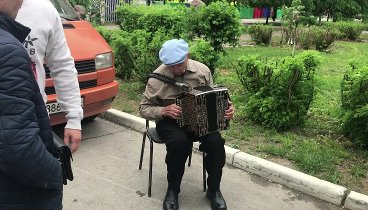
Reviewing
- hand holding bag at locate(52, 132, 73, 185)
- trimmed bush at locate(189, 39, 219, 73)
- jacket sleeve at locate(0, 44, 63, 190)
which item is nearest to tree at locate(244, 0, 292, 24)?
trimmed bush at locate(189, 39, 219, 73)

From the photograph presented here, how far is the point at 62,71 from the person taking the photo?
7.52 ft

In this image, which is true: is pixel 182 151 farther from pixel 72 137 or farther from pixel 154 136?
pixel 72 137

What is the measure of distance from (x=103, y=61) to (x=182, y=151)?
193 cm

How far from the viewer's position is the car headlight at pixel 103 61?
465 cm

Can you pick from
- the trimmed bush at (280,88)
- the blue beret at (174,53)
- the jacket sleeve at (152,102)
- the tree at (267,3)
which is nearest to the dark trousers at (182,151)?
the jacket sleeve at (152,102)

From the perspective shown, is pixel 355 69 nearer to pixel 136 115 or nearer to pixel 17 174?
pixel 136 115

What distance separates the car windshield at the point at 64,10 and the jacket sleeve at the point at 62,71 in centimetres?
301

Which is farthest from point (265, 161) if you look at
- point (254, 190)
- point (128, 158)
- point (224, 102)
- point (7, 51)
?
point (7, 51)

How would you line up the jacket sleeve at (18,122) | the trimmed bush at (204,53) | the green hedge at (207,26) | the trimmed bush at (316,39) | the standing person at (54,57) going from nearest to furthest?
the jacket sleeve at (18,122) < the standing person at (54,57) < the trimmed bush at (204,53) < the green hedge at (207,26) < the trimmed bush at (316,39)

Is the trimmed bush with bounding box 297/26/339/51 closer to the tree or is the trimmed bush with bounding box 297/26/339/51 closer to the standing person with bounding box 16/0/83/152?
the standing person with bounding box 16/0/83/152

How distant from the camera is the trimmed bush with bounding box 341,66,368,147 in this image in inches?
165

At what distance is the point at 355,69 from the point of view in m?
4.48

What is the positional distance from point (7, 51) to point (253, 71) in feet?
12.7

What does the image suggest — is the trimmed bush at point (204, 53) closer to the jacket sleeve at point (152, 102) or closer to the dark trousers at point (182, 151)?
the jacket sleeve at point (152, 102)
